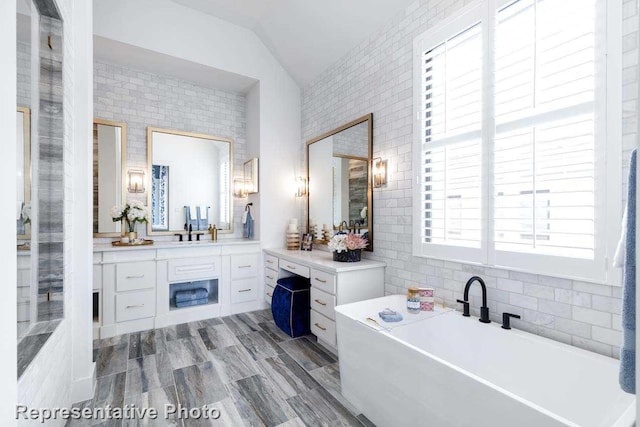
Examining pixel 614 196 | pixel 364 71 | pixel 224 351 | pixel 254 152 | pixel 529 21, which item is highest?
pixel 364 71

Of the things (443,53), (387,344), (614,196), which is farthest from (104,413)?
(443,53)

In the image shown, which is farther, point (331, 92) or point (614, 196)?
point (331, 92)

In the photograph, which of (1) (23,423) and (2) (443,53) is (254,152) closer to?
(2) (443,53)

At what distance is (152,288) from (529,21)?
418cm

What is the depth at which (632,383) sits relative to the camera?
0.68m

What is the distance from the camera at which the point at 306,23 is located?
3.40 m

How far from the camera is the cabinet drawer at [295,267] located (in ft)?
10.3

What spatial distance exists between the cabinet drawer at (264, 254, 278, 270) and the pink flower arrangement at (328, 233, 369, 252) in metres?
1.16

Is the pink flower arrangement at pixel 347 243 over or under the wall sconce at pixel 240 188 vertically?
under

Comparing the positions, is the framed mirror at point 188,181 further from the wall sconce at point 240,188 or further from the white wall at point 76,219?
the white wall at point 76,219

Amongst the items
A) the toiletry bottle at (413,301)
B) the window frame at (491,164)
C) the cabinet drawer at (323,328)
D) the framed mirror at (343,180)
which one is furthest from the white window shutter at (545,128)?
the cabinet drawer at (323,328)

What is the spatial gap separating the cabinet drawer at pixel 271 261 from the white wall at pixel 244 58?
0.20 metres

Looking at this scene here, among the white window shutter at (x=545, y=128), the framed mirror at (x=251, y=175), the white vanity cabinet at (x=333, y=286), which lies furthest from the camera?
the framed mirror at (x=251, y=175)

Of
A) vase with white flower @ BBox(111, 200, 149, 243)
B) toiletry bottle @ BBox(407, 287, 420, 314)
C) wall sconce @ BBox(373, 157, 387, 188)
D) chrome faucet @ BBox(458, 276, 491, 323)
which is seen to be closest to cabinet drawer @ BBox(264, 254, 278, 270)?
vase with white flower @ BBox(111, 200, 149, 243)
